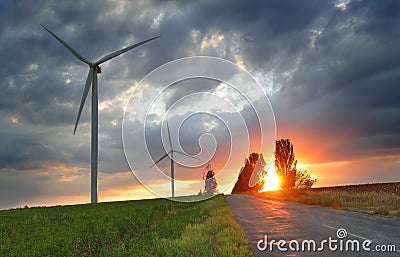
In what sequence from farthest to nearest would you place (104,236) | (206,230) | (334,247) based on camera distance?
1. (104,236)
2. (206,230)
3. (334,247)

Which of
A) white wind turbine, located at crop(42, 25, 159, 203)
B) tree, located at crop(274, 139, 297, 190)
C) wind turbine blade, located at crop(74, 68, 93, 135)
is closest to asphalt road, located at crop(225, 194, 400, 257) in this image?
white wind turbine, located at crop(42, 25, 159, 203)

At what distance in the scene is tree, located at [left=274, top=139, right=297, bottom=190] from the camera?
235 feet

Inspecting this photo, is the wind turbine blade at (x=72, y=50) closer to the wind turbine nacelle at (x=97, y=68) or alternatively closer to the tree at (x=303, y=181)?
the wind turbine nacelle at (x=97, y=68)

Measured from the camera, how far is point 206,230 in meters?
16.9

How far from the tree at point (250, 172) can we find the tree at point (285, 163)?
1867 cm

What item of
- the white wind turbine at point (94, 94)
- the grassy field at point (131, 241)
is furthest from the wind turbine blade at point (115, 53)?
the grassy field at point (131, 241)

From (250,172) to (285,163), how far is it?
80.6 feet

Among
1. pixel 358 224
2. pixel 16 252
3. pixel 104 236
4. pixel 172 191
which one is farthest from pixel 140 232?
pixel 172 191

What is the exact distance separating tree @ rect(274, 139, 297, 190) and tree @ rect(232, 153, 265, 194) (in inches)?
735

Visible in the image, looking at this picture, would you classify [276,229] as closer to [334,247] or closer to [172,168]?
[334,247]

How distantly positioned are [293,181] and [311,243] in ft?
195

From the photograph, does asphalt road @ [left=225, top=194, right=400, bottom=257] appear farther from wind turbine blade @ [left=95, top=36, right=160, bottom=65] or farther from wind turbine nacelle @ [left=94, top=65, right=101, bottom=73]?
wind turbine nacelle @ [left=94, top=65, right=101, bottom=73]

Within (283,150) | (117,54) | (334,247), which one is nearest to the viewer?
(334,247)

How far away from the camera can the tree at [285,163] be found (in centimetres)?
7150
